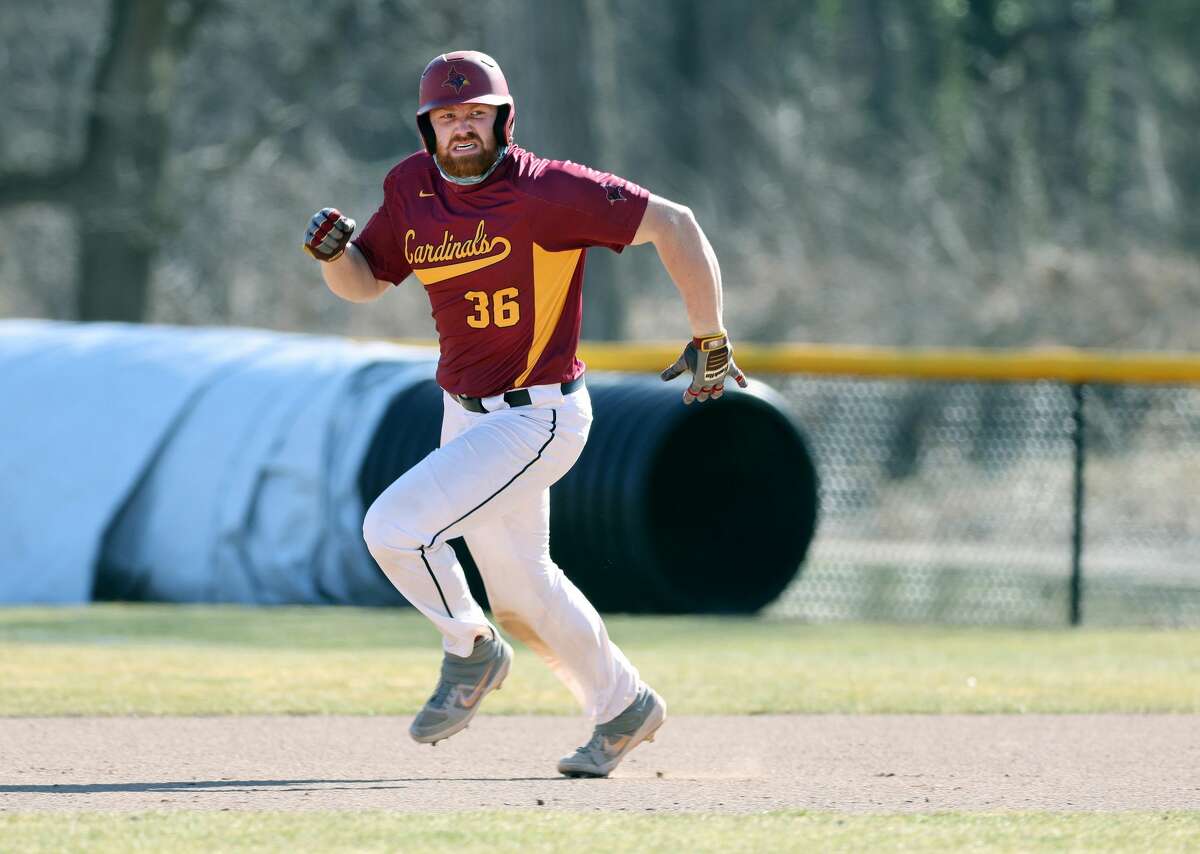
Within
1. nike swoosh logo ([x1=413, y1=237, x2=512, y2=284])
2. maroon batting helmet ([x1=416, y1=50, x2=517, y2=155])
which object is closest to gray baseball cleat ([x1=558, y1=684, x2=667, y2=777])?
nike swoosh logo ([x1=413, y1=237, x2=512, y2=284])

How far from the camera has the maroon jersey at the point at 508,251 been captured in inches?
226

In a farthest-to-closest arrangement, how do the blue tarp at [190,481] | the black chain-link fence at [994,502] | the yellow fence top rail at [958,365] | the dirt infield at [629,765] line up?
the black chain-link fence at [994,502] → the yellow fence top rail at [958,365] → the blue tarp at [190,481] → the dirt infield at [629,765]

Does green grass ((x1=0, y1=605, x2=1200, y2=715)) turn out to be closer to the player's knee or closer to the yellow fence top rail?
the yellow fence top rail

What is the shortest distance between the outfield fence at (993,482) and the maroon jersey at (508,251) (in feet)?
21.2

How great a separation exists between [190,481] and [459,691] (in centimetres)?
644

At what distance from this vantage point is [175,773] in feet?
19.5

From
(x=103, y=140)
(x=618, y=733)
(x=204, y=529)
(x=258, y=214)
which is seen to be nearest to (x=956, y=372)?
(x=204, y=529)

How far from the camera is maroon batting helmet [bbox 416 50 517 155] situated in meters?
5.74

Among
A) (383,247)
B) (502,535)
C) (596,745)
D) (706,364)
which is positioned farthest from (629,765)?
(383,247)

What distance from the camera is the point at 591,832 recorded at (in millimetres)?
4902

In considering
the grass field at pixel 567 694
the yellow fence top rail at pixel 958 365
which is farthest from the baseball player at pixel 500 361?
the yellow fence top rail at pixel 958 365

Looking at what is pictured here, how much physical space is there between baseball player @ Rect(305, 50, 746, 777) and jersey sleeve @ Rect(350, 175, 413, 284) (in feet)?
0.04

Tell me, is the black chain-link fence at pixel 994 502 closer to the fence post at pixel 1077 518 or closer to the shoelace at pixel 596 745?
the fence post at pixel 1077 518

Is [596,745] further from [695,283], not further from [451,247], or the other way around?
[451,247]
